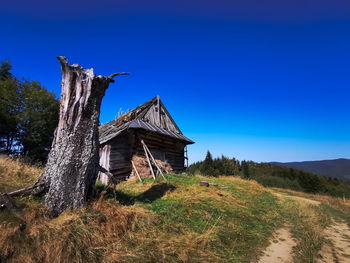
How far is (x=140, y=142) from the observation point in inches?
498

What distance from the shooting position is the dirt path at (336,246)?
414 centimetres

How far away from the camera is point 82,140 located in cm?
430

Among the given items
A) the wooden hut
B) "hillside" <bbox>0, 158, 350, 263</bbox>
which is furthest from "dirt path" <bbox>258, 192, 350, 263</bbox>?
the wooden hut

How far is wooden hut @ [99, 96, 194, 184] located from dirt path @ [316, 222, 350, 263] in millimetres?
9638

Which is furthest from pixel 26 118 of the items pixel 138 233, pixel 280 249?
pixel 280 249

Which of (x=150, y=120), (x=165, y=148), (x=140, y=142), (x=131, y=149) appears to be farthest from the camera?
(x=150, y=120)

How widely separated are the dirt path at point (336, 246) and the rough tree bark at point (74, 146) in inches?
227

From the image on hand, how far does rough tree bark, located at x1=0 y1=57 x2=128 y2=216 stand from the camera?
392 cm

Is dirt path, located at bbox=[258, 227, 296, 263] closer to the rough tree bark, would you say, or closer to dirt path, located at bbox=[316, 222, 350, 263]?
dirt path, located at bbox=[316, 222, 350, 263]

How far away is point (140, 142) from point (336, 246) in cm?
1081

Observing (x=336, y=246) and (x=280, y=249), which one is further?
(x=336, y=246)

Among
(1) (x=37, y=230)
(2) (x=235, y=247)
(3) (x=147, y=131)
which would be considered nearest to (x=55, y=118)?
(3) (x=147, y=131)

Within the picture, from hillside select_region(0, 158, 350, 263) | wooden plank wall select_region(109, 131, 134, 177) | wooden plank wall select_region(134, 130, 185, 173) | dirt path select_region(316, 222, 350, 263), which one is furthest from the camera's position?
wooden plank wall select_region(134, 130, 185, 173)

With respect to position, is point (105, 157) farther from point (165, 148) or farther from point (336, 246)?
point (336, 246)
